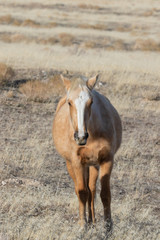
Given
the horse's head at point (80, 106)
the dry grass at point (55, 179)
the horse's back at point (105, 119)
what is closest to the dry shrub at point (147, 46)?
the dry grass at point (55, 179)

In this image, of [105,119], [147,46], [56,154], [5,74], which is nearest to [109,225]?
[105,119]

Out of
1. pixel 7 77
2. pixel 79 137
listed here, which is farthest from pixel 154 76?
pixel 79 137

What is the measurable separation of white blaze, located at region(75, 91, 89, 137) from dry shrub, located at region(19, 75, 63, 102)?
887 cm

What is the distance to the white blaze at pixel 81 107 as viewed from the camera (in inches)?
182

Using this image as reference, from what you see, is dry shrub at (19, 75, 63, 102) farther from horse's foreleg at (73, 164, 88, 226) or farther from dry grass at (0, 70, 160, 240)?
horse's foreleg at (73, 164, 88, 226)

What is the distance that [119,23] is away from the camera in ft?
156

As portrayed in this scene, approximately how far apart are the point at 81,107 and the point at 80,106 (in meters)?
0.01

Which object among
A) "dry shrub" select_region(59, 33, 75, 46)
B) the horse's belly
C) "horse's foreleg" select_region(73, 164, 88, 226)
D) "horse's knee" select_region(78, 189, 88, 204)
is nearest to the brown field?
"horse's foreleg" select_region(73, 164, 88, 226)

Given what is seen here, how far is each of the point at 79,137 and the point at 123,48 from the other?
79.0ft

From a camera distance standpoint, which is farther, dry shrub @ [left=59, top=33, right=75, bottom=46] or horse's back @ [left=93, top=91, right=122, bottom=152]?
dry shrub @ [left=59, top=33, right=75, bottom=46]

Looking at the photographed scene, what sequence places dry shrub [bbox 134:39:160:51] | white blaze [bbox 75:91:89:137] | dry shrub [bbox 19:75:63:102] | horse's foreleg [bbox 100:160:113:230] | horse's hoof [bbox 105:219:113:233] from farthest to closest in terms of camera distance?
dry shrub [bbox 134:39:160:51]
dry shrub [bbox 19:75:63:102]
horse's hoof [bbox 105:219:113:233]
horse's foreleg [bbox 100:160:113:230]
white blaze [bbox 75:91:89:137]

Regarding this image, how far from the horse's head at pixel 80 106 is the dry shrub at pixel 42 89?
871 cm

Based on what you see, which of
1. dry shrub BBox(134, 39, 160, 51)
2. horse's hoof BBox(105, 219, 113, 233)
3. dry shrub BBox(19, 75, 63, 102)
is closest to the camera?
horse's hoof BBox(105, 219, 113, 233)

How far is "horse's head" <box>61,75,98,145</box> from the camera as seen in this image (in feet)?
15.2
